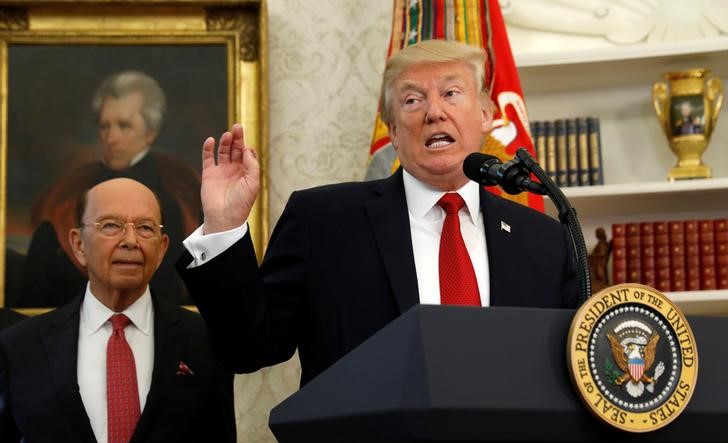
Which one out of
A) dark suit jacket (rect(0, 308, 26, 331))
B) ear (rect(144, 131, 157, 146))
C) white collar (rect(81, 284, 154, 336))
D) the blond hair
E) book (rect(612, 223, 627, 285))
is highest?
the blond hair

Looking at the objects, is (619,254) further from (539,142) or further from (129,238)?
(129,238)

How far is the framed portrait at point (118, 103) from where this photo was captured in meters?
4.07

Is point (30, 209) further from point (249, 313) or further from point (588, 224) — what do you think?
point (249, 313)

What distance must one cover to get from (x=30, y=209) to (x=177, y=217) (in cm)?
56

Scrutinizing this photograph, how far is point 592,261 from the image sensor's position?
4074mm

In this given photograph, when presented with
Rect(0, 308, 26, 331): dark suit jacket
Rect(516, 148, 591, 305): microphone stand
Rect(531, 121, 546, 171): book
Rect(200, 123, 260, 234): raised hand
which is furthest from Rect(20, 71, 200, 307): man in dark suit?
Rect(516, 148, 591, 305): microphone stand

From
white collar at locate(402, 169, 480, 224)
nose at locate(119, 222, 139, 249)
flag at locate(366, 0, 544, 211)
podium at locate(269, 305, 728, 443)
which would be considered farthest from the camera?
flag at locate(366, 0, 544, 211)

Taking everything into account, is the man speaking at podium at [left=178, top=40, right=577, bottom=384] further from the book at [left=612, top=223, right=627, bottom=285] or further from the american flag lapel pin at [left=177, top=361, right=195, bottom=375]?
the book at [left=612, top=223, right=627, bottom=285]

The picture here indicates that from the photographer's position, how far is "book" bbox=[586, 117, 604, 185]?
13.2ft

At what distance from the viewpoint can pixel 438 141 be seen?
2.30 m

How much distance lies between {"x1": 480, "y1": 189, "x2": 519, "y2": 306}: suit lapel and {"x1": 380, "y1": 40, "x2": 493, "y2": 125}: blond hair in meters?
0.29

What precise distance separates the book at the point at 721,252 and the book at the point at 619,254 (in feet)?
1.08

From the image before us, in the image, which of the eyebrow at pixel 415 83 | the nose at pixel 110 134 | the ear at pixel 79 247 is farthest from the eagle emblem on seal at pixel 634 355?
the nose at pixel 110 134

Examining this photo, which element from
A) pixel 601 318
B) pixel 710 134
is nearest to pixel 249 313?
pixel 601 318
